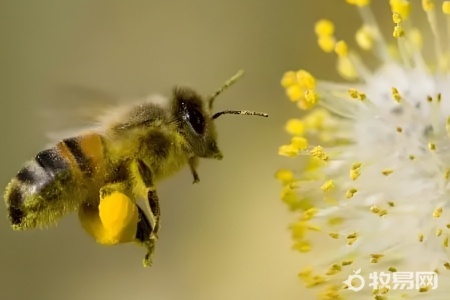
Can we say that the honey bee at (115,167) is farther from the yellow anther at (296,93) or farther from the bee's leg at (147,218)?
the yellow anther at (296,93)

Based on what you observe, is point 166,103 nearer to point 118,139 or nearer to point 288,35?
point 118,139

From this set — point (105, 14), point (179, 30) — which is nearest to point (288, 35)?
point (179, 30)

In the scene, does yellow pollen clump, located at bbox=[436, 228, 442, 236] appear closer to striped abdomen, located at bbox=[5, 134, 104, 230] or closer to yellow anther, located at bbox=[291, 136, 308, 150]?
yellow anther, located at bbox=[291, 136, 308, 150]

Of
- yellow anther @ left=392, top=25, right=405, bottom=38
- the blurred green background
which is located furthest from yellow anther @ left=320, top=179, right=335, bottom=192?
the blurred green background

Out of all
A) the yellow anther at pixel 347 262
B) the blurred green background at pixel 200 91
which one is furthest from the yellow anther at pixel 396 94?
the blurred green background at pixel 200 91

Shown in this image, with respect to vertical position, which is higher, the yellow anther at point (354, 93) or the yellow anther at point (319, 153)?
the yellow anther at point (354, 93)
